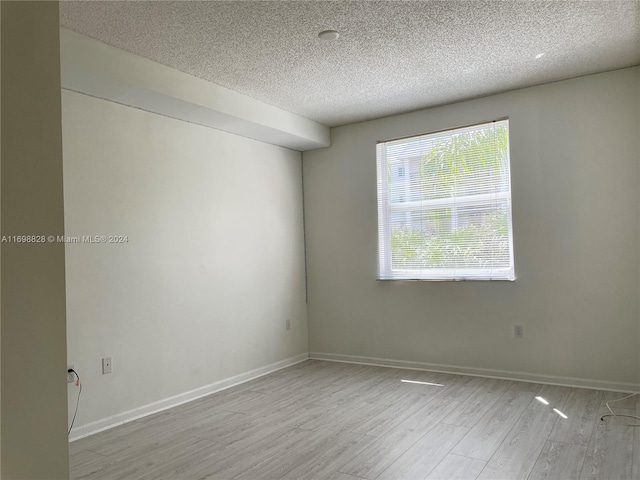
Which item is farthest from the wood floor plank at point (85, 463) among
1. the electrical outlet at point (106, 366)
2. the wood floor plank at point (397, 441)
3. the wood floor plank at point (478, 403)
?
the wood floor plank at point (478, 403)

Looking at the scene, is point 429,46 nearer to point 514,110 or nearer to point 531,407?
point 514,110

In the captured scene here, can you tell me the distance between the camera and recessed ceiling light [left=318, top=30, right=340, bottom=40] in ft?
9.85

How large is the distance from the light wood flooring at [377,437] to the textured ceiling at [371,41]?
2490 millimetres

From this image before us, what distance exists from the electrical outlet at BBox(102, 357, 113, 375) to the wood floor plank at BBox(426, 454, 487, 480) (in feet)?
7.39

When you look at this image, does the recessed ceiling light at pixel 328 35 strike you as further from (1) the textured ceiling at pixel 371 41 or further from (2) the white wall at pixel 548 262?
(2) the white wall at pixel 548 262

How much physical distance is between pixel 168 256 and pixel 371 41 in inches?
87.2

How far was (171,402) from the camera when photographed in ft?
12.5

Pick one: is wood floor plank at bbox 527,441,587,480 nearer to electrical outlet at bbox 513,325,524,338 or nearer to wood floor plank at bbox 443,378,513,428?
wood floor plank at bbox 443,378,513,428

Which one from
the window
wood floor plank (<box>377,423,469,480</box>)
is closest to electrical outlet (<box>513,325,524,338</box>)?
the window

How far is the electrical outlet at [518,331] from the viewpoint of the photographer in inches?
164

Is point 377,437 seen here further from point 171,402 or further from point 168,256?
point 168,256

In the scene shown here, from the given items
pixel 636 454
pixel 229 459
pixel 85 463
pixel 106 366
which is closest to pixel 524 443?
pixel 636 454

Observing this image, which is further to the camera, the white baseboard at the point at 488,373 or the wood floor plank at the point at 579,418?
the white baseboard at the point at 488,373

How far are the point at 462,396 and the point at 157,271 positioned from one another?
2.55 meters
